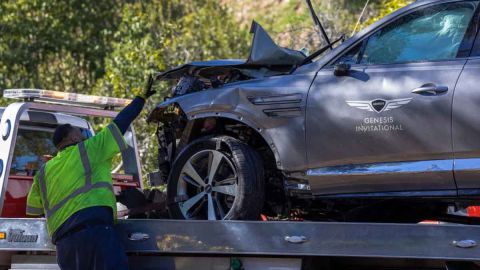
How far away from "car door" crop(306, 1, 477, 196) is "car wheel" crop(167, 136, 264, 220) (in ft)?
1.38

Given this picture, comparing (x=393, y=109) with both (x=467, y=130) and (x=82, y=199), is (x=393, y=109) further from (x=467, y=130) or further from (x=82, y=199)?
(x=82, y=199)

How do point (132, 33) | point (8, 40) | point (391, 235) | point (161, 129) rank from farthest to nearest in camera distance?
1. point (8, 40)
2. point (132, 33)
3. point (161, 129)
4. point (391, 235)

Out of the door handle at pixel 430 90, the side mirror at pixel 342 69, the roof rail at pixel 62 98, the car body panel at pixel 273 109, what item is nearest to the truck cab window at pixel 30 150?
the roof rail at pixel 62 98

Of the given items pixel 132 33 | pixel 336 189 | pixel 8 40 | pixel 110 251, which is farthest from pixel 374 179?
pixel 8 40

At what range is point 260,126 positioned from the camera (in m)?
5.59

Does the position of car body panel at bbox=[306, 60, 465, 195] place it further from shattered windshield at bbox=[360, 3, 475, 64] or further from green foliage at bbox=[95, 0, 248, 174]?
green foliage at bbox=[95, 0, 248, 174]

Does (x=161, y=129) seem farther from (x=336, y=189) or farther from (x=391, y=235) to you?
(x=391, y=235)

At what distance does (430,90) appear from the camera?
4.94 metres

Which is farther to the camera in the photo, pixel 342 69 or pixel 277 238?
pixel 342 69

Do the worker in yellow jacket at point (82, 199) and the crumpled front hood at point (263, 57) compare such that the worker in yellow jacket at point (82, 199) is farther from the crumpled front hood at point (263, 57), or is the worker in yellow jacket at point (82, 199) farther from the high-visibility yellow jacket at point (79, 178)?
the crumpled front hood at point (263, 57)

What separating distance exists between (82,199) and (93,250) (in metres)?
0.34

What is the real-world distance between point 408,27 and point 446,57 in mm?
372

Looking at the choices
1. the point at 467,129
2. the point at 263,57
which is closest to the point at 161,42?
the point at 263,57

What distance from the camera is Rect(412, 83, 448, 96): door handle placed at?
193 inches
